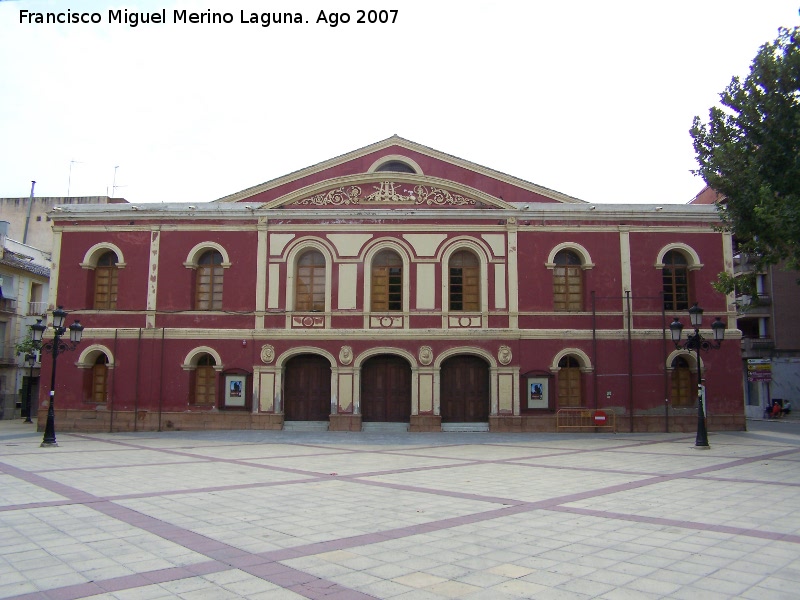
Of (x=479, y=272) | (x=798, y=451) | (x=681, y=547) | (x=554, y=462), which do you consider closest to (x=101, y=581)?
(x=681, y=547)

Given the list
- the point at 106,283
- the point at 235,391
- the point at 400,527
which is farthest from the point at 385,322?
the point at 400,527

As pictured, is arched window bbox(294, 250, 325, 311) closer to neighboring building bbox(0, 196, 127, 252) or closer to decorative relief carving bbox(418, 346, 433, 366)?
decorative relief carving bbox(418, 346, 433, 366)

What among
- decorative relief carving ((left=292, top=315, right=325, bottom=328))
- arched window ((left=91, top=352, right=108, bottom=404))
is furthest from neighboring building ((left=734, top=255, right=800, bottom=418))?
arched window ((left=91, top=352, right=108, bottom=404))

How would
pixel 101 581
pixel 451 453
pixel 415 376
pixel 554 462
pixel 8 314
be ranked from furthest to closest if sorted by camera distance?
pixel 8 314
pixel 415 376
pixel 451 453
pixel 554 462
pixel 101 581

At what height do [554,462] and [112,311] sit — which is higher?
[112,311]

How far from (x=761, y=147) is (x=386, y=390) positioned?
14967mm

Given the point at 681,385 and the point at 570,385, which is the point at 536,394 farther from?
the point at 681,385

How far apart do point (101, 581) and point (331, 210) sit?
2006cm

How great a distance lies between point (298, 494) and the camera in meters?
11.2

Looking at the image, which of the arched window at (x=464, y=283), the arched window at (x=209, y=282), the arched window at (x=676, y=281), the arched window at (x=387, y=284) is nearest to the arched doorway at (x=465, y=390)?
the arched window at (x=464, y=283)

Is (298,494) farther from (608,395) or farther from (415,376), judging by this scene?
(608,395)

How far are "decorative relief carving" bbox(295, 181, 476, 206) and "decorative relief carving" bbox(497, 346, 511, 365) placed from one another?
5.91 meters

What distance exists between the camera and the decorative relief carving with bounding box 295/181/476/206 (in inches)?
998

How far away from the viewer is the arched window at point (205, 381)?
82.3 ft
